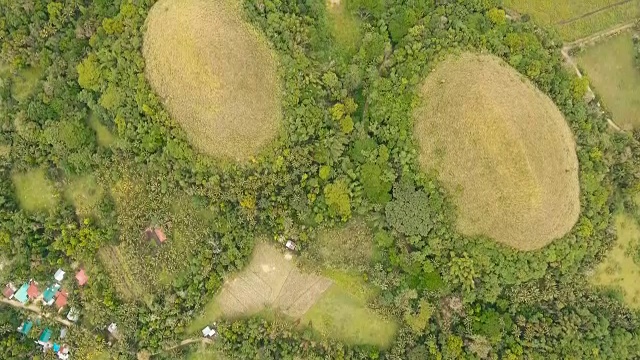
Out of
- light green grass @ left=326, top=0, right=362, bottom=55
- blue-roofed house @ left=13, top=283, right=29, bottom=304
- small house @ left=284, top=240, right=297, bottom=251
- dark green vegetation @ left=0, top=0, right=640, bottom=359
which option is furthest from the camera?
blue-roofed house @ left=13, top=283, right=29, bottom=304

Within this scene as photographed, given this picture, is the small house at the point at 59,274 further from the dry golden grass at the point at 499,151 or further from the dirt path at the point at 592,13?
the dirt path at the point at 592,13

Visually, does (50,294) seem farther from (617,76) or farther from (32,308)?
(617,76)

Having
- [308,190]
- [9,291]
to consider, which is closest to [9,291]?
[9,291]

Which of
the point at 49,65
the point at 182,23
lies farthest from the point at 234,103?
the point at 49,65

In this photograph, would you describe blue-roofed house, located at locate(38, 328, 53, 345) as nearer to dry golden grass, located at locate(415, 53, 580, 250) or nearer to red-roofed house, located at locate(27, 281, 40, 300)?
red-roofed house, located at locate(27, 281, 40, 300)

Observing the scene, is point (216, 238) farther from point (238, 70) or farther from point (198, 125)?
point (238, 70)

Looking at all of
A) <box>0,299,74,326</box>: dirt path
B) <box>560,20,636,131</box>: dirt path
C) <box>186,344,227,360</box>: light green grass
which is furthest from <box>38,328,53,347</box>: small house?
<box>560,20,636,131</box>: dirt path

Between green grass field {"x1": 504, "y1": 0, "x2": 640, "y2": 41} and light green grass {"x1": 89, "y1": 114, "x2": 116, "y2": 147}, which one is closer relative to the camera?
light green grass {"x1": 89, "y1": 114, "x2": 116, "y2": 147}
